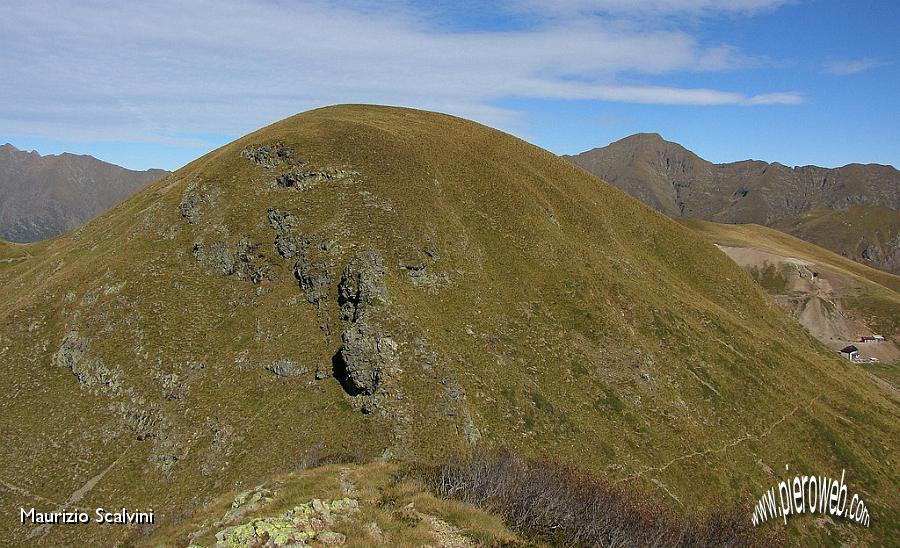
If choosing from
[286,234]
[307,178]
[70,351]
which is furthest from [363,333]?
[70,351]

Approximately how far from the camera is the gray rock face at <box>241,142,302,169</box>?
236 feet

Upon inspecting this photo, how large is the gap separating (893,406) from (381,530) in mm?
93426

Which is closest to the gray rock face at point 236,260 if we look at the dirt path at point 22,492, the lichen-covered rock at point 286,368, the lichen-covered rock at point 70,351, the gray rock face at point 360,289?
the gray rock face at point 360,289

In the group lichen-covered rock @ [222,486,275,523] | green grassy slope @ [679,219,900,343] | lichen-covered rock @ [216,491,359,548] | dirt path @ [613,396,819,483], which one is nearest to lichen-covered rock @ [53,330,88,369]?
lichen-covered rock @ [222,486,275,523]

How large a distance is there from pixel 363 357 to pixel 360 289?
28.9ft

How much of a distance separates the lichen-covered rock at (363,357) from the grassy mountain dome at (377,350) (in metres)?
0.27

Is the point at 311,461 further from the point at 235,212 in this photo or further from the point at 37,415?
the point at 235,212

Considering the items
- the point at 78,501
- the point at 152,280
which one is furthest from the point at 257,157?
the point at 78,501

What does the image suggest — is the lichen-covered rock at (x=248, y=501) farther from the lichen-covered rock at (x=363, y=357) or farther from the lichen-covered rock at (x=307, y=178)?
the lichen-covered rock at (x=307, y=178)

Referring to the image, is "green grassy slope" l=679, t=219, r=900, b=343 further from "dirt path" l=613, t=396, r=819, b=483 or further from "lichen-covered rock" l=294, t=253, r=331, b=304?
"lichen-covered rock" l=294, t=253, r=331, b=304

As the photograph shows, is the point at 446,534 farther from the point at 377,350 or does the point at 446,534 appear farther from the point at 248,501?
the point at 377,350

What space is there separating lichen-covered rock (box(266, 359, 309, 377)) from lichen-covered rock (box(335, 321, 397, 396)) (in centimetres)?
384

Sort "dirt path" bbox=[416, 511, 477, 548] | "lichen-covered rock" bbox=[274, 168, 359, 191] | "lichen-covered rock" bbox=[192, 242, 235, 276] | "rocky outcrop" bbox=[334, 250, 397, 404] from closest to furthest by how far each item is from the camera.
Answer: "dirt path" bbox=[416, 511, 477, 548], "rocky outcrop" bbox=[334, 250, 397, 404], "lichen-covered rock" bbox=[192, 242, 235, 276], "lichen-covered rock" bbox=[274, 168, 359, 191]

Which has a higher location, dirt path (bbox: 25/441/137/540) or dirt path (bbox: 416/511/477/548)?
dirt path (bbox: 416/511/477/548)
